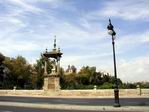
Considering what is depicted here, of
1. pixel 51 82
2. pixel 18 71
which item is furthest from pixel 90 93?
pixel 18 71

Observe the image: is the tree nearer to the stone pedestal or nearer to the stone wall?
the stone wall

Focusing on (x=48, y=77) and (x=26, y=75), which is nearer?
(x=48, y=77)

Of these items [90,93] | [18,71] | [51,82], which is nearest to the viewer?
[90,93]

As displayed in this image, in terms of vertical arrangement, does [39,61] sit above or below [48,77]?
above

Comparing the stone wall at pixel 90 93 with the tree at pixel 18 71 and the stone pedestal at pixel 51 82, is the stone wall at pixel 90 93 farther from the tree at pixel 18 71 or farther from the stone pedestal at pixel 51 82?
the tree at pixel 18 71

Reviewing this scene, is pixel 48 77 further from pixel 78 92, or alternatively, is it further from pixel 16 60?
pixel 16 60

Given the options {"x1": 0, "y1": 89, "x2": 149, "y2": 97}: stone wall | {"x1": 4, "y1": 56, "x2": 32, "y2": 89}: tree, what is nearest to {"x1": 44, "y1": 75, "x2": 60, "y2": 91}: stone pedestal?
{"x1": 0, "y1": 89, "x2": 149, "y2": 97}: stone wall

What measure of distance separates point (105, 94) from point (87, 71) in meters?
53.6

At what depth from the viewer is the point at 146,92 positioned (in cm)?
4756

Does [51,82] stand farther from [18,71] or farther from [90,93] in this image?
[18,71]

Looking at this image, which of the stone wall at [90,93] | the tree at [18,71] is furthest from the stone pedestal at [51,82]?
the tree at [18,71]

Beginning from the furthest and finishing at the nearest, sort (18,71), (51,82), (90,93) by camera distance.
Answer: (18,71), (51,82), (90,93)

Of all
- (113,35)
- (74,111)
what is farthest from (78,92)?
(74,111)

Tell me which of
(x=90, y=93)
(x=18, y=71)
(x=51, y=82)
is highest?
(x=18, y=71)
